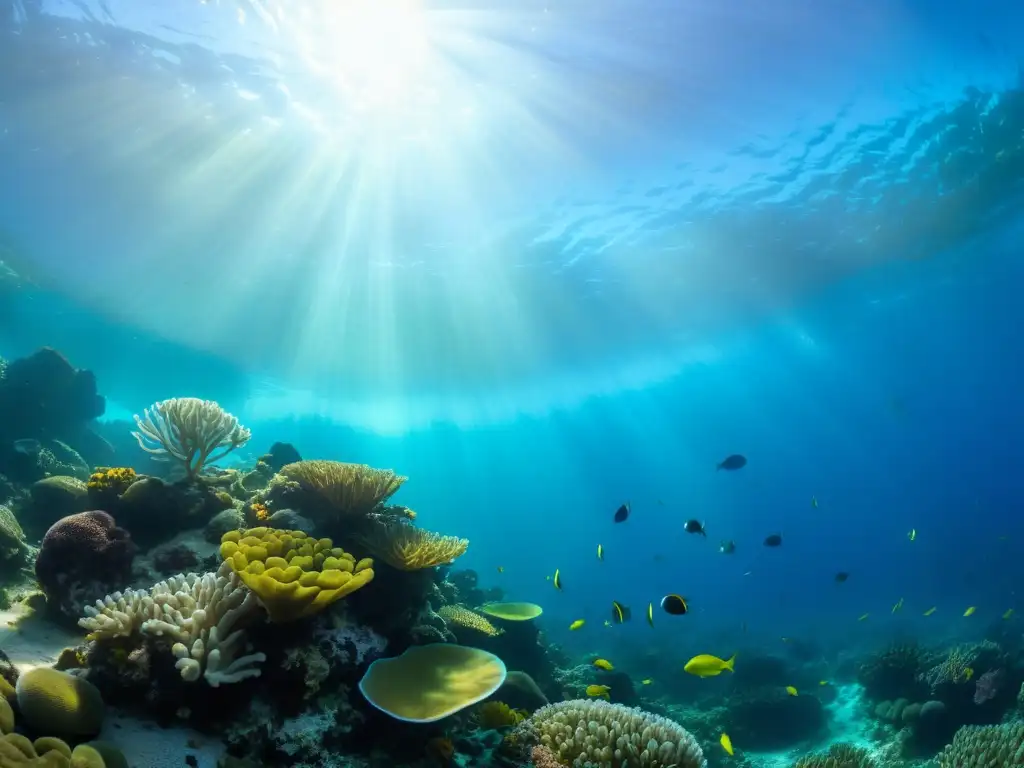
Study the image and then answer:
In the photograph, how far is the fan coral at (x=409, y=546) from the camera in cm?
549

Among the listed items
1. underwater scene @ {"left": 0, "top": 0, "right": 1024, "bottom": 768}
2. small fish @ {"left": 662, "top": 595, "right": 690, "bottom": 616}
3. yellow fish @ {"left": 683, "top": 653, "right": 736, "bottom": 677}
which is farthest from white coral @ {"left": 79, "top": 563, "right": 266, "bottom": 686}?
yellow fish @ {"left": 683, "top": 653, "right": 736, "bottom": 677}

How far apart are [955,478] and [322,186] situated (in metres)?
155

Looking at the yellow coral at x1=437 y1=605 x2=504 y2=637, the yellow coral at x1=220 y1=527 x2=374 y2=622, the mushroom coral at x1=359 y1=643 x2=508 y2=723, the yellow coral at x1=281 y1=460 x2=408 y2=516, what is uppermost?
the yellow coral at x1=281 y1=460 x2=408 y2=516

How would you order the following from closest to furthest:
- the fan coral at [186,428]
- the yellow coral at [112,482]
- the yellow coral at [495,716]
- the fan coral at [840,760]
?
the yellow coral at [495,716] < the yellow coral at [112,482] < the fan coral at [186,428] < the fan coral at [840,760]

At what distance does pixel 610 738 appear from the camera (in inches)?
178

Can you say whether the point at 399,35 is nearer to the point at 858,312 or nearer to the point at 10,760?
the point at 10,760

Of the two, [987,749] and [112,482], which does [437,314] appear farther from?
[987,749]

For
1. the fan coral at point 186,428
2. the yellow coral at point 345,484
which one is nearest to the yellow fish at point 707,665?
the yellow coral at point 345,484

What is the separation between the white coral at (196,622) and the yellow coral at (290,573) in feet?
0.66

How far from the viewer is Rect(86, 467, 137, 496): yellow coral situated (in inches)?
255

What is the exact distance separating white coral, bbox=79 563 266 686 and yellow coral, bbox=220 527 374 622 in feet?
0.66

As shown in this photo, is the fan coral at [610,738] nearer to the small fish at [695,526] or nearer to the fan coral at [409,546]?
the fan coral at [409,546]

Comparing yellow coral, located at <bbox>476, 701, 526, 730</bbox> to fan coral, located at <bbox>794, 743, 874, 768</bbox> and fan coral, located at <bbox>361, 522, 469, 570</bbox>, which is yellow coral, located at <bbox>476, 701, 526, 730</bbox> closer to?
fan coral, located at <bbox>361, 522, 469, 570</bbox>

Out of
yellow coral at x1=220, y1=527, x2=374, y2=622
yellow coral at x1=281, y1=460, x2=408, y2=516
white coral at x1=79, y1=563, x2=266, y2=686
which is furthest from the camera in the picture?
yellow coral at x1=281, y1=460, x2=408, y2=516
